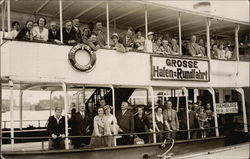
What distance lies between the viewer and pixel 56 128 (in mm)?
7797

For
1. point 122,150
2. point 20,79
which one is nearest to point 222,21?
point 122,150

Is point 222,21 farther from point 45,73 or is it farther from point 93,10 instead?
point 45,73

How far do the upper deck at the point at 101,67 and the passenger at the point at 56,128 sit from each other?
907 millimetres

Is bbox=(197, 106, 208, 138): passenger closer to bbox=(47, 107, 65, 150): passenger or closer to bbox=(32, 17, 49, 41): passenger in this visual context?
bbox=(47, 107, 65, 150): passenger

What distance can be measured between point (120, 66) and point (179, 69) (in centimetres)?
238

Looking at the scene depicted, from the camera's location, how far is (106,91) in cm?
1222

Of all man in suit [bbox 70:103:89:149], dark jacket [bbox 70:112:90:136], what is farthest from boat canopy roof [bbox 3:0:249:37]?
dark jacket [bbox 70:112:90:136]

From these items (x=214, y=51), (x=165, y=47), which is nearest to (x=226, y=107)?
(x=214, y=51)

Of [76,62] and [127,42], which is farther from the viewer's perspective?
[127,42]

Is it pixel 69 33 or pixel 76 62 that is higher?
pixel 69 33

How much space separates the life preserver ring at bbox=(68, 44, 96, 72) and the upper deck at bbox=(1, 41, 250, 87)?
102 mm

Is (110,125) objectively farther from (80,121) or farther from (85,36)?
(85,36)

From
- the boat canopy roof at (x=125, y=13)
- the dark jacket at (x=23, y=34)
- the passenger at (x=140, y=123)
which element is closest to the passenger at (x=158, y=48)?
the boat canopy roof at (x=125, y=13)

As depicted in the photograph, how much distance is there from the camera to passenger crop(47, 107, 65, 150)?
25.2 feet
